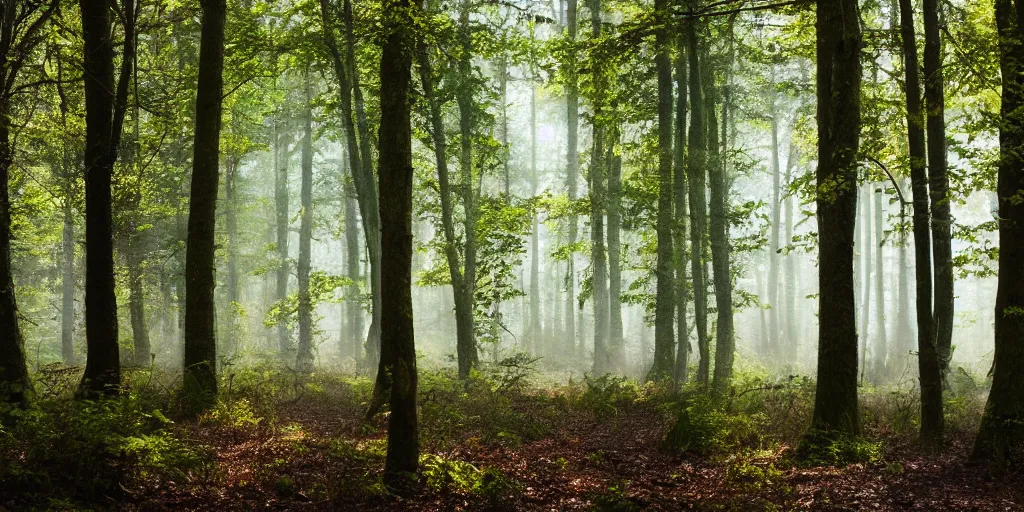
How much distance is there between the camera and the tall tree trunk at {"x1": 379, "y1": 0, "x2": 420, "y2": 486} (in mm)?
6633

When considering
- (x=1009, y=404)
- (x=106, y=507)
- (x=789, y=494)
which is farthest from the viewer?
(x=1009, y=404)

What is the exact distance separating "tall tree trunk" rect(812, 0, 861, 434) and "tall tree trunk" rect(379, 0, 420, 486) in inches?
220

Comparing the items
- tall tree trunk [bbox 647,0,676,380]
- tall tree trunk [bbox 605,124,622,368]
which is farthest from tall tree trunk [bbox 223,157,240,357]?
tall tree trunk [bbox 647,0,676,380]

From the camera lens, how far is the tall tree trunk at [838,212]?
8461 millimetres

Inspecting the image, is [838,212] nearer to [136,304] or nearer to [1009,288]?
[1009,288]

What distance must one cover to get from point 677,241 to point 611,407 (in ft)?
18.7

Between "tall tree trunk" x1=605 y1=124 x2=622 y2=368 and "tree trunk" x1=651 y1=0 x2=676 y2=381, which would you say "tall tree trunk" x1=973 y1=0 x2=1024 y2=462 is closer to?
"tree trunk" x1=651 y1=0 x2=676 y2=381

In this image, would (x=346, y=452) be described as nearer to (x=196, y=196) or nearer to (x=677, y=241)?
(x=196, y=196)

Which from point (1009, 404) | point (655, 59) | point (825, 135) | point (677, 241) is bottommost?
point (1009, 404)

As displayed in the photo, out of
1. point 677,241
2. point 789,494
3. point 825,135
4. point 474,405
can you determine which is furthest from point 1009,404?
point 677,241

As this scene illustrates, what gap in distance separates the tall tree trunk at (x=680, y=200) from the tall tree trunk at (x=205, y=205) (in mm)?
9598

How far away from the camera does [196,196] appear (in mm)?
10266

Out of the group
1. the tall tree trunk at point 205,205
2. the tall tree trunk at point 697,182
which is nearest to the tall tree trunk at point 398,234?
the tall tree trunk at point 205,205

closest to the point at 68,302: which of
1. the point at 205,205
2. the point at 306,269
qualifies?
the point at 306,269
